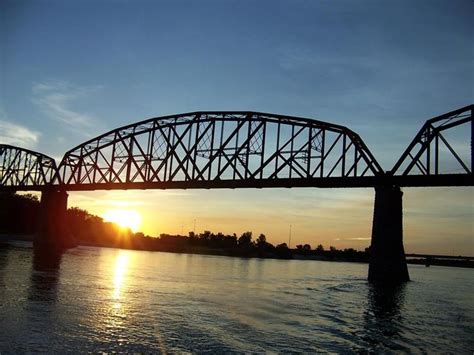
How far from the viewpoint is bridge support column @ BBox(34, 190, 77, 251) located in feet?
338

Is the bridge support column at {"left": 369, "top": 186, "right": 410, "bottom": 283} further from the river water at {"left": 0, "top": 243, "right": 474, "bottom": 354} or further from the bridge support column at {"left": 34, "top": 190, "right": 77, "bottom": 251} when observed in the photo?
the bridge support column at {"left": 34, "top": 190, "right": 77, "bottom": 251}

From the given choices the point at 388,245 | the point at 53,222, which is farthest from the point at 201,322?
the point at 53,222

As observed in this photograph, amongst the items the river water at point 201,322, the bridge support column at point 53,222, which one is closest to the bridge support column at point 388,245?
the river water at point 201,322

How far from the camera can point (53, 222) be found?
10412cm

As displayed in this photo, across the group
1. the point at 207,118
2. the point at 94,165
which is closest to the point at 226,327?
the point at 207,118

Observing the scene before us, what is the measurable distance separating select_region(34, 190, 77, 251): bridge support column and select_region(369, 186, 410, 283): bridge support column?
2873 inches

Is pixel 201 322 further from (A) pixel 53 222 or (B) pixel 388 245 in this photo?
(A) pixel 53 222

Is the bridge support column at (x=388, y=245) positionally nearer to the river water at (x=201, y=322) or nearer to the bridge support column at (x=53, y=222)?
the river water at (x=201, y=322)

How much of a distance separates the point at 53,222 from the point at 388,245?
7616 cm

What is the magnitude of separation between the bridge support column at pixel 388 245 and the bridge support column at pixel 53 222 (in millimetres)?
72981

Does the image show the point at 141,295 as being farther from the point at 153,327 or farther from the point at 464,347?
the point at 464,347

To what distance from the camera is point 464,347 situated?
20609mm

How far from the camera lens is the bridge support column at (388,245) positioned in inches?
2084

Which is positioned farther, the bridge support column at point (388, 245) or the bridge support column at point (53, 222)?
the bridge support column at point (53, 222)
